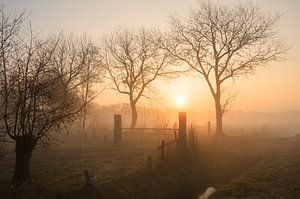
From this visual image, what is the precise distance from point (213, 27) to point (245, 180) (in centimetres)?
2466

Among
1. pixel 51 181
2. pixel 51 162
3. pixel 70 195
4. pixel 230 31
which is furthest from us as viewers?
pixel 230 31

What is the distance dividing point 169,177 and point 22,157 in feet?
25.7

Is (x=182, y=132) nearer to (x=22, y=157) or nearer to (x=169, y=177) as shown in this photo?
(x=169, y=177)

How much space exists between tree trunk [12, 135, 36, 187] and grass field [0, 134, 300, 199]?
0.58m

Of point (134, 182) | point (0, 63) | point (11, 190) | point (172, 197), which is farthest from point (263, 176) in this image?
point (0, 63)

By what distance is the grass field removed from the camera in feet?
44.4

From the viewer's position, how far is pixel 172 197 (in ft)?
51.6

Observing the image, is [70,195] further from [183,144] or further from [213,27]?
[213,27]

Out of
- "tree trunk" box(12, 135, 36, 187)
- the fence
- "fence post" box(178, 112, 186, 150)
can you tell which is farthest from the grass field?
the fence

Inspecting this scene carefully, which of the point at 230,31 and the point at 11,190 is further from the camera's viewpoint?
the point at 230,31

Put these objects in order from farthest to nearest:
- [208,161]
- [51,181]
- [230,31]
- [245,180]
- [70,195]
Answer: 1. [230,31]
2. [208,161]
3. [245,180]
4. [51,181]
5. [70,195]

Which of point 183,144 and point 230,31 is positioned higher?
point 230,31

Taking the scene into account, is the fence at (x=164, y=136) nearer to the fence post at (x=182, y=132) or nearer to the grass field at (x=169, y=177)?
the fence post at (x=182, y=132)

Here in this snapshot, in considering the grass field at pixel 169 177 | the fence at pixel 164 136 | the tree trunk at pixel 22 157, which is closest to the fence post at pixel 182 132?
the fence at pixel 164 136
